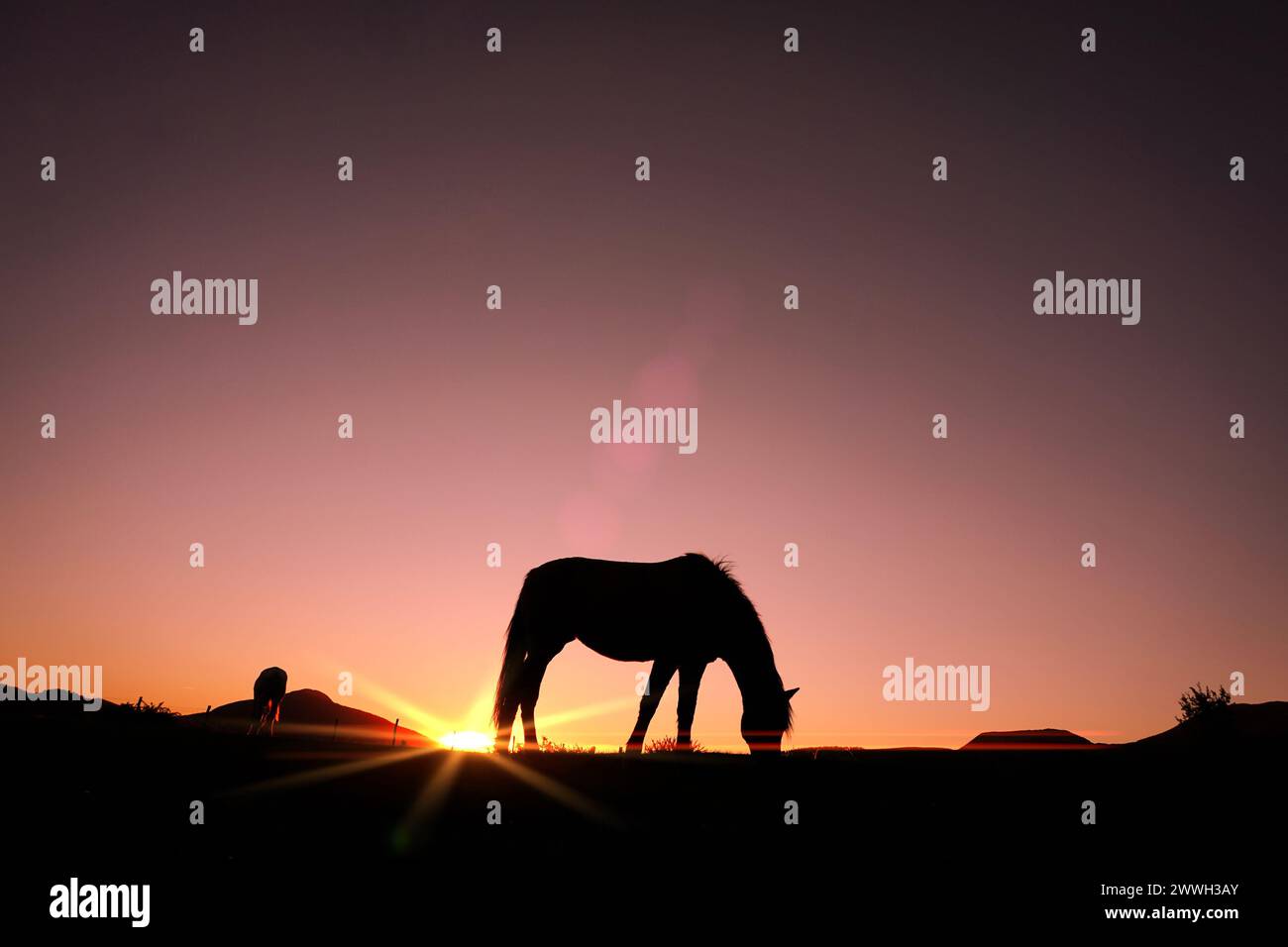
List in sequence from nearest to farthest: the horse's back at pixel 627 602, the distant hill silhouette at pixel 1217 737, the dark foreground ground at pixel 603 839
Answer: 1. the dark foreground ground at pixel 603 839
2. the distant hill silhouette at pixel 1217 737
3. the horse's back at pixel 627 602

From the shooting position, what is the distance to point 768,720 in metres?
15.0

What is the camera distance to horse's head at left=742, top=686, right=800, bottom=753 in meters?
14.8

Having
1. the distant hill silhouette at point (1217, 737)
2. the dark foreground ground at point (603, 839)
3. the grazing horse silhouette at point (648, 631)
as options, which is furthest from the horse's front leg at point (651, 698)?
the distant hill silhouette at point (1217, 737)

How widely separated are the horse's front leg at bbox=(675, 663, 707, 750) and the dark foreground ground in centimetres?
354

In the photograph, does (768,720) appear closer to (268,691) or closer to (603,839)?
(603,839)

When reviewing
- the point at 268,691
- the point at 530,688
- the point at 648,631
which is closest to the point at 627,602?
the point at 648,631

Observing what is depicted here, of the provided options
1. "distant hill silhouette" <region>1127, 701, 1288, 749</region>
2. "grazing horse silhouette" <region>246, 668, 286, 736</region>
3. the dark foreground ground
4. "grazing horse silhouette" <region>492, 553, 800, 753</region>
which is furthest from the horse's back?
"grazing horse silhouette" <region>246, 668, 286, 736</region>

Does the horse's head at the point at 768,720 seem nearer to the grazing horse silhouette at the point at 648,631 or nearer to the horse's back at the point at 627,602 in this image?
the grazing horse silhouette at the point at 648,631

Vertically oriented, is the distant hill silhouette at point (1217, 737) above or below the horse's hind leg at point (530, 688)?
below

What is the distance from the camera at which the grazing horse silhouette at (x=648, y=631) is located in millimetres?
15648

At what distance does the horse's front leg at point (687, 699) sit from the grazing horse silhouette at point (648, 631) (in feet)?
0.06

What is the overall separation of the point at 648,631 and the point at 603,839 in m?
8.08

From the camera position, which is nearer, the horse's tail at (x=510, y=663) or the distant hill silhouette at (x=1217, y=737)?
the distant hill silhouette at (x=1217, y=737)

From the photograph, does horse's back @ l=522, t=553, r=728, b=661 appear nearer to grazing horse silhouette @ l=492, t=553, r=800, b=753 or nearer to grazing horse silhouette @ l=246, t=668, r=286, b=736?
grazing horse silhouette @ l=492, t=553, r=800, b=753
